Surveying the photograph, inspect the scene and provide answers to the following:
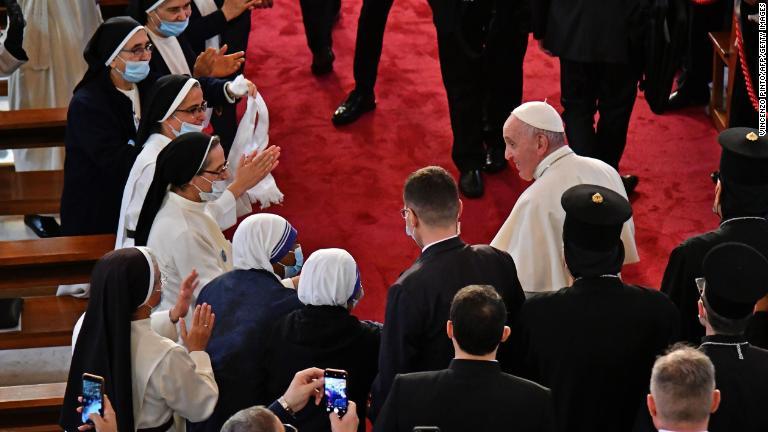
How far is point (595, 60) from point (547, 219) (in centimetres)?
158

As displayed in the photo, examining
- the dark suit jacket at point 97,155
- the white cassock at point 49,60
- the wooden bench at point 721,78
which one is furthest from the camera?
the wooden bench at point 721,78

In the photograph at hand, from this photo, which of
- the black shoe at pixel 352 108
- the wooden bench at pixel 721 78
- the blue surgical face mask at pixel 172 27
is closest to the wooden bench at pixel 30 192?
the blue surgical face mask at pixel 172 27

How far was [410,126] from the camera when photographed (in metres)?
7.09

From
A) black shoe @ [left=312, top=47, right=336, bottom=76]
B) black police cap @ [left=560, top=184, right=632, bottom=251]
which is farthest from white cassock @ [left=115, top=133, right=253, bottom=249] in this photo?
black shoe @ [left=312, top=47, right=336, bottom=76]

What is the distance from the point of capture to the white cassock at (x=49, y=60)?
632cm

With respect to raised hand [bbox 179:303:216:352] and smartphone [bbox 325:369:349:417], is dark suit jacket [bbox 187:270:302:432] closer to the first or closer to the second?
raised hand [bbox 179:303:216:352]

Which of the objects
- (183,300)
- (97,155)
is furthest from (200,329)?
(97,155)

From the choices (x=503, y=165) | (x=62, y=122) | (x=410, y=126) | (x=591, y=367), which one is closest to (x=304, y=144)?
(x=410, y=126)

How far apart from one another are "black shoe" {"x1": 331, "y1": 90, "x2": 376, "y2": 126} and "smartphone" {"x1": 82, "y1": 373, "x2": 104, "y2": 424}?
374 cm

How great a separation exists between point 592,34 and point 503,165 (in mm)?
1149

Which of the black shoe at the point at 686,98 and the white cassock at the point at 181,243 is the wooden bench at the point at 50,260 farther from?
the black shoe at the point at 686,98

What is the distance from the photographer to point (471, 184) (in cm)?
636

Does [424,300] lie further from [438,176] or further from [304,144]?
[304,144]

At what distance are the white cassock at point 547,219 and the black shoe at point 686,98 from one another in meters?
2.73
